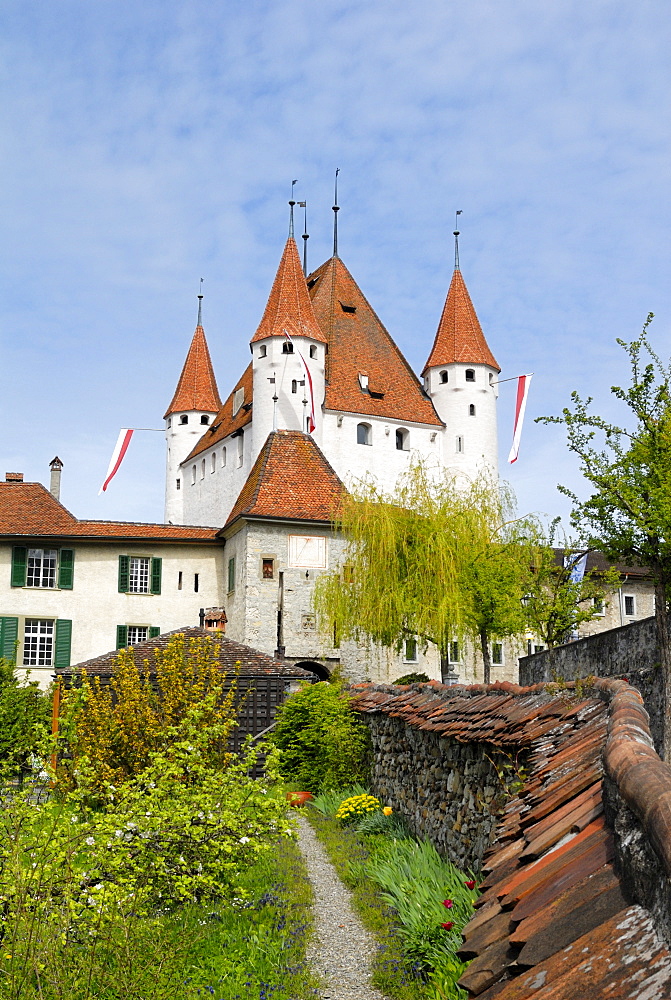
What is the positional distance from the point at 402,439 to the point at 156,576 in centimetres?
1787

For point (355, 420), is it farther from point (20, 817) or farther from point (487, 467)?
point (20, 817)

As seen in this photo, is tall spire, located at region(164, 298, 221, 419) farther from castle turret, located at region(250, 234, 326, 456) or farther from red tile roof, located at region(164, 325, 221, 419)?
castle turret, located at region(250, 234, 326, 456)

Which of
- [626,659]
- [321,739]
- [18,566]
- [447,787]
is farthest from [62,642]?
[447,787]

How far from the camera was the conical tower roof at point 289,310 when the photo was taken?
50.2 metres

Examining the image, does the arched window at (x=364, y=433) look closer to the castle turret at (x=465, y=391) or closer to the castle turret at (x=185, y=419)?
the castle turret at (x=465, y=391)

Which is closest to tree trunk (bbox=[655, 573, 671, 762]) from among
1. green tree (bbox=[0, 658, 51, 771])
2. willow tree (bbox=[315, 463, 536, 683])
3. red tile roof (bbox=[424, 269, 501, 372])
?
green tree (bbox=[0, 658, 51, 771])

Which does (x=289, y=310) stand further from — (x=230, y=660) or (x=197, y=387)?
(x=230, y=660)

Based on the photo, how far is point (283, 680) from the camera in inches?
851

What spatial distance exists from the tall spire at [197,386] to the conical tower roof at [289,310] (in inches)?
439

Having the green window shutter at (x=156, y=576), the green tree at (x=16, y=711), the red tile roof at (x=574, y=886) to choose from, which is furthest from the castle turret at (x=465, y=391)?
the red tile roof at (x=574, y=886)

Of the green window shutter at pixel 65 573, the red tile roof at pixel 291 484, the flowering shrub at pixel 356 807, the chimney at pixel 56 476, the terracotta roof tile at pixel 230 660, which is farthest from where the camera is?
the chimney at pixel 56 476

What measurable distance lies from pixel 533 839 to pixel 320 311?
179 feet

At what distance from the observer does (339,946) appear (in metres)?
7.95

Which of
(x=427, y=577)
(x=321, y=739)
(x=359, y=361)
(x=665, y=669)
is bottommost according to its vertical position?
(x=321, y=739)
